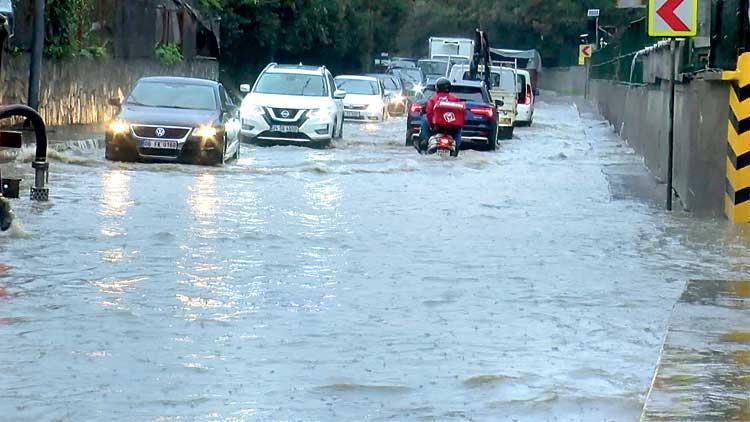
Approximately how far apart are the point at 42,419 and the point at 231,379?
1239mm

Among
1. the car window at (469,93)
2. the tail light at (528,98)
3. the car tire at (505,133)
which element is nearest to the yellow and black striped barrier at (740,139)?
the car window at (469,93)

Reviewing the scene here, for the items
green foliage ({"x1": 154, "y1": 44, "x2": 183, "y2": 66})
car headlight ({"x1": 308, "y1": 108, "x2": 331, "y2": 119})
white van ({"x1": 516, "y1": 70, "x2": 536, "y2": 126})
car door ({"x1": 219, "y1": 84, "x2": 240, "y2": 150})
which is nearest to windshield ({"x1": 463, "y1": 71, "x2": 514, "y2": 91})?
white van ({"x1": 516, "y1": 70, "x2": 536, "y2": 126})

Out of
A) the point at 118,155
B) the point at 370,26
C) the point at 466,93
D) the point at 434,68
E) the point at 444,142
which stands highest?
the point at 370,26

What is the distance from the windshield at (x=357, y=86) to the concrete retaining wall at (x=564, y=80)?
46819 mm

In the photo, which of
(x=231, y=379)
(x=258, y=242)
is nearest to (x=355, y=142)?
(x=258, y=242)

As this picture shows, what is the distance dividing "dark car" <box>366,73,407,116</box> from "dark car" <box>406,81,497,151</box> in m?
21.1

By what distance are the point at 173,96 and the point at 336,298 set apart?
14.5 metres

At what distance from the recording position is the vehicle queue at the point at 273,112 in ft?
79.3

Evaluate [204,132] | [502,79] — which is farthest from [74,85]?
[502,79]

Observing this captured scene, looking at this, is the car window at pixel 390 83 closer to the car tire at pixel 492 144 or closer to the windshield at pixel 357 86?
the windshield at pixel 357 86

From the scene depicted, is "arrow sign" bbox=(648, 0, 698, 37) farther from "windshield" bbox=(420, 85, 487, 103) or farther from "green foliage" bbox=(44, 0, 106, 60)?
"green foliage" bbox=(44, 0, 106, 60)

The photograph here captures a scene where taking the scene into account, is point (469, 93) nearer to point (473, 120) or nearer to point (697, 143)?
point (473, 120)

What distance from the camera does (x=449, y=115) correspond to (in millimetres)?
29250

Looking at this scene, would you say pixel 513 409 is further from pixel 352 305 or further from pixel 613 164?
pixel 613 164
